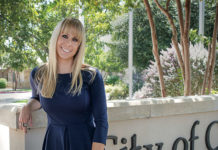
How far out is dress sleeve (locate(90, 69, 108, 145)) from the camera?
164 cm

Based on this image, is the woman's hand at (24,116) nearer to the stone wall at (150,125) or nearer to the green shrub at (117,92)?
the stone wall at (150,125)

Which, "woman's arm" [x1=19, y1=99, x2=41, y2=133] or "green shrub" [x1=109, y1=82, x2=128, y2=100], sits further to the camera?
"green shrub" [x1=109, y1=82, x2=128, y2=100]

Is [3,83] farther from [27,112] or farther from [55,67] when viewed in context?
[55,67]

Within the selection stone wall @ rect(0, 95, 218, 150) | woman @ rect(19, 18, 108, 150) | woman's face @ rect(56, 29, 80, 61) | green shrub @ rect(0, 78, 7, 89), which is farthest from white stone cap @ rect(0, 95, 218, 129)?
green shrub @ rect(0, 78, 7, 89)

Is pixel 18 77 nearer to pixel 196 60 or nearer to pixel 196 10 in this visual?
pixel 196 60

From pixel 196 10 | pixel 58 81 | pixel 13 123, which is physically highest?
pixel 196 10

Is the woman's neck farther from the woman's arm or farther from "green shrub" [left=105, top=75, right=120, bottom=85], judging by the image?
"green shrub" [left=105, top=75, right=120, bottom=85]

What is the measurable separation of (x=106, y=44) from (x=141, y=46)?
2.00 meters

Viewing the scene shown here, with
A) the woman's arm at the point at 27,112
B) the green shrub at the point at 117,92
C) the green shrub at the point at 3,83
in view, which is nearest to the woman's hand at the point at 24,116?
the woman's arm at the point at 27,112

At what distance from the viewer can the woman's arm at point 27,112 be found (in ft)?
6.23

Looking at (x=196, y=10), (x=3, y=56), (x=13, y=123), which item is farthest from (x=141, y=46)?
(x=13, y=123)

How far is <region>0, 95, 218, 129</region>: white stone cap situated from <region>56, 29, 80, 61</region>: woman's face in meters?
0.55

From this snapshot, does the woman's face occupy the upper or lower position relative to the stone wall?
upper

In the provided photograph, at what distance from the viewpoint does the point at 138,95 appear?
9820 millimetres
